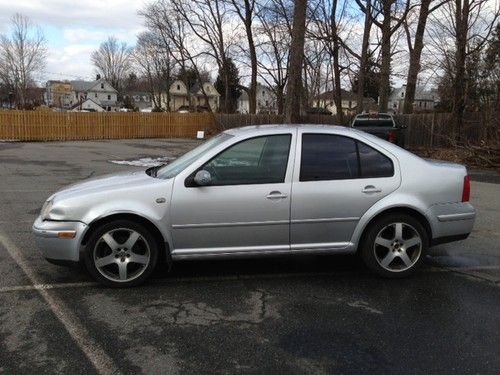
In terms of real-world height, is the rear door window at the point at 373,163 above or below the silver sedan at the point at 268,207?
above

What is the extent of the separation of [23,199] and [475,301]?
8084 mm

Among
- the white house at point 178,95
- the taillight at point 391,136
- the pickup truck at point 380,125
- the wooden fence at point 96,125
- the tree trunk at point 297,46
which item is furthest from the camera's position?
the white house at point 178,95

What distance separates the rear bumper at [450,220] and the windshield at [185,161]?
2.22 meters

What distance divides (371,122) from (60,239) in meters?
17.4

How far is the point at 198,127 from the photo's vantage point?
3775cm

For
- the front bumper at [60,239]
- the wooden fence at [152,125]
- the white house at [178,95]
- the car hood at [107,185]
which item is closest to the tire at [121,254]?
the front bumper at [60,239]

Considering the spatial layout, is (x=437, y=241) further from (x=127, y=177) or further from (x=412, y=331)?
(x=127, y=177)

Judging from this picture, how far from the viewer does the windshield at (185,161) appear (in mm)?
5027

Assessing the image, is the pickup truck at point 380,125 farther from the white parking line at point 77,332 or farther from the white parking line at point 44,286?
the white parking line at point 77,332

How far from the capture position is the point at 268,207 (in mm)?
4797

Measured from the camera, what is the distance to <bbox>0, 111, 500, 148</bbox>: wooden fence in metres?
25.7

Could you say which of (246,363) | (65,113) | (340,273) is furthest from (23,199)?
(65,113)

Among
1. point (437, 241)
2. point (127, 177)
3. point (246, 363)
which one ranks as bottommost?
point (246, 363)

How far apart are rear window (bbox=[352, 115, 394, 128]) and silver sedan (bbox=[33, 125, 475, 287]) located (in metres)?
15.4
